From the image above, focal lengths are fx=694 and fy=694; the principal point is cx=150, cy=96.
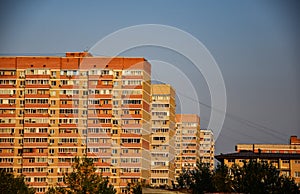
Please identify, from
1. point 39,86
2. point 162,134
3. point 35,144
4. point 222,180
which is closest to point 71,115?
point 39,86

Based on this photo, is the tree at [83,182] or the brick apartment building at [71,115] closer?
the tree at [83,182]

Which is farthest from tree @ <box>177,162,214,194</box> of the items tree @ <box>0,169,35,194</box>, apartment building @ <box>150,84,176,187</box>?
apartment building @ <box>150,84,176,187</box>

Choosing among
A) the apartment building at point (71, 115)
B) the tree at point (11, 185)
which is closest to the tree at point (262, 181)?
the tree at point (11, 185)

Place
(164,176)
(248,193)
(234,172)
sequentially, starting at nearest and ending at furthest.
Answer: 1. (248,193)
2. (234,172)
3. (164,176)

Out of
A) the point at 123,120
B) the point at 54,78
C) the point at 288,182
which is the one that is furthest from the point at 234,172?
the point at 54,78

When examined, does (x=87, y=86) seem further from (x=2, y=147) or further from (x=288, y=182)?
(x=288, y=182)

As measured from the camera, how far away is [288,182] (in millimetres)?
79625

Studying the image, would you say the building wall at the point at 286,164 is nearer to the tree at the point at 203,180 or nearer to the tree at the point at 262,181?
the tree at the point at 203,180

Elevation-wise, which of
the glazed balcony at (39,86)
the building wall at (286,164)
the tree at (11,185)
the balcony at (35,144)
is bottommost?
the tree at (11,185)

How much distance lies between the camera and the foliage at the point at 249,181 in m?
79.1

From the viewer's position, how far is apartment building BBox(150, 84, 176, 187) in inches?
5915

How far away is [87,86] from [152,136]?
23.4 m

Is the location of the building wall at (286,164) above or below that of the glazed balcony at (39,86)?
below

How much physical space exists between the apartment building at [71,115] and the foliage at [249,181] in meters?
37.6
